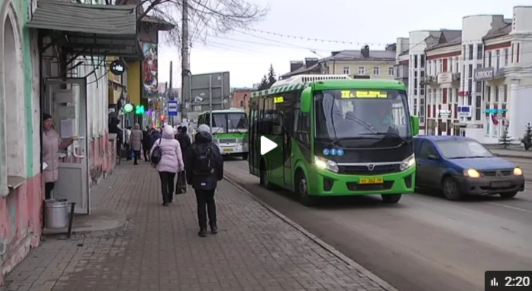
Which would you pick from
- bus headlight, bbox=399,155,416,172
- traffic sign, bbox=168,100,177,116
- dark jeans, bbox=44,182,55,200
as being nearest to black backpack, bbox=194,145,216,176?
dark jeans, bbox=44,182,55,200

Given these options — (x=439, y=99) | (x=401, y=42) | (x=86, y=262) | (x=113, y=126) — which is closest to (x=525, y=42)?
(x=439, y=99)

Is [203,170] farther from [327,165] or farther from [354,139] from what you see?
[354,139]

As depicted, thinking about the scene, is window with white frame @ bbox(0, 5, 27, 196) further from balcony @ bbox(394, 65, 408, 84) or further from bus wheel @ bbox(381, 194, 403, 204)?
balcony @ bbox(394, 65, 408, 84)

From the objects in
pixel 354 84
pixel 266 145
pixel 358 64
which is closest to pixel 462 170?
pixel 354 84

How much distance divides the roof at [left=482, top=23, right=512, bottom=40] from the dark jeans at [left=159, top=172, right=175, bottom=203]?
5452cm

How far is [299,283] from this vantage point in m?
6.93

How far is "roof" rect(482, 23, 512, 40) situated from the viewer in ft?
202

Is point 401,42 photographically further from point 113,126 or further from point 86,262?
point 86,262

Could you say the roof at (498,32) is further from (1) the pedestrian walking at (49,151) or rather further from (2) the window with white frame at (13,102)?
(2) the window with white frame at (13,102)

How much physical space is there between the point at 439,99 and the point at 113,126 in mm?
57247

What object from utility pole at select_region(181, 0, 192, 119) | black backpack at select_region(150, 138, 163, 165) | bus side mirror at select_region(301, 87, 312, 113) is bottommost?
black backpack at select_region(150, 138, 163, 165)

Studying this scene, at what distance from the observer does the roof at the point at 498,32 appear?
2422 inches

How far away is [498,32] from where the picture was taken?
63375mm

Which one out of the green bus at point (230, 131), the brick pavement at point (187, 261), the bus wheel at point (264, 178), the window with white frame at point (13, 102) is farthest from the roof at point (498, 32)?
the window with white frame at point (13, 102)
